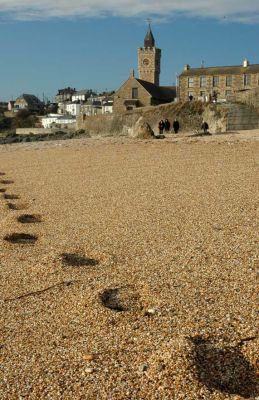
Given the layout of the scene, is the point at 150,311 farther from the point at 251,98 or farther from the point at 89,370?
the point at 251,98

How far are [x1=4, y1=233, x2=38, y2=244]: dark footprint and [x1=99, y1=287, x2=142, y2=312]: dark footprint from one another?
2133 millimetres

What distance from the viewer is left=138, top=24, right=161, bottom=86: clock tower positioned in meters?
62.9

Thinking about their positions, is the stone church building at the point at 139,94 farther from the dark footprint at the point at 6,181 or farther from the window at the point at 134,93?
the dark footprint at the point at 6,181

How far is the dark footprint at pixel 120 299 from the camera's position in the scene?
396cm

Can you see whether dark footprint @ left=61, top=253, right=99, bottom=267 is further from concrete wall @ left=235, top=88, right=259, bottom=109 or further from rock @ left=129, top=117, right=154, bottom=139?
concrete wall @ left=235, top=88, right=259, bottom=109

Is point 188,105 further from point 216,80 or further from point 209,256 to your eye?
point 209,256

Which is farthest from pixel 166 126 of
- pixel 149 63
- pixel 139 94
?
pixel 149 63

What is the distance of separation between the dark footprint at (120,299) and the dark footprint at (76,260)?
896mm

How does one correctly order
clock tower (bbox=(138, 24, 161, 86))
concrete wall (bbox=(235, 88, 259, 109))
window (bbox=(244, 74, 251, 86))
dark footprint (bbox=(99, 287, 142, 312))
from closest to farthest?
dark footprint (bbox=(99, 287, 142, 312))
concrete wall (bbox=(235, 88, 259, 109))
window (bbox=(244, 74, 251, 86))
clock tower (bbox=(138, 24, 161, 86))

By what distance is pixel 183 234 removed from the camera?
5.96m

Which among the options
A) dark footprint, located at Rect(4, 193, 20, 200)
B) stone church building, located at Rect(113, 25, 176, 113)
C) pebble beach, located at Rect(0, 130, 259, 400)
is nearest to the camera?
pebble beach, located at Rect(0, 130, 259, 400)

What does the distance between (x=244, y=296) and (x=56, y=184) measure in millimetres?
7834

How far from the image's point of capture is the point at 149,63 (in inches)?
2493

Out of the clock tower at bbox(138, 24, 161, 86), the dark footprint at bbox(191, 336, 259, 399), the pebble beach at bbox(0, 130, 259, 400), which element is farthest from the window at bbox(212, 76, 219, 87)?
the dark footprint at bbox(191, 336, 259, 399)
